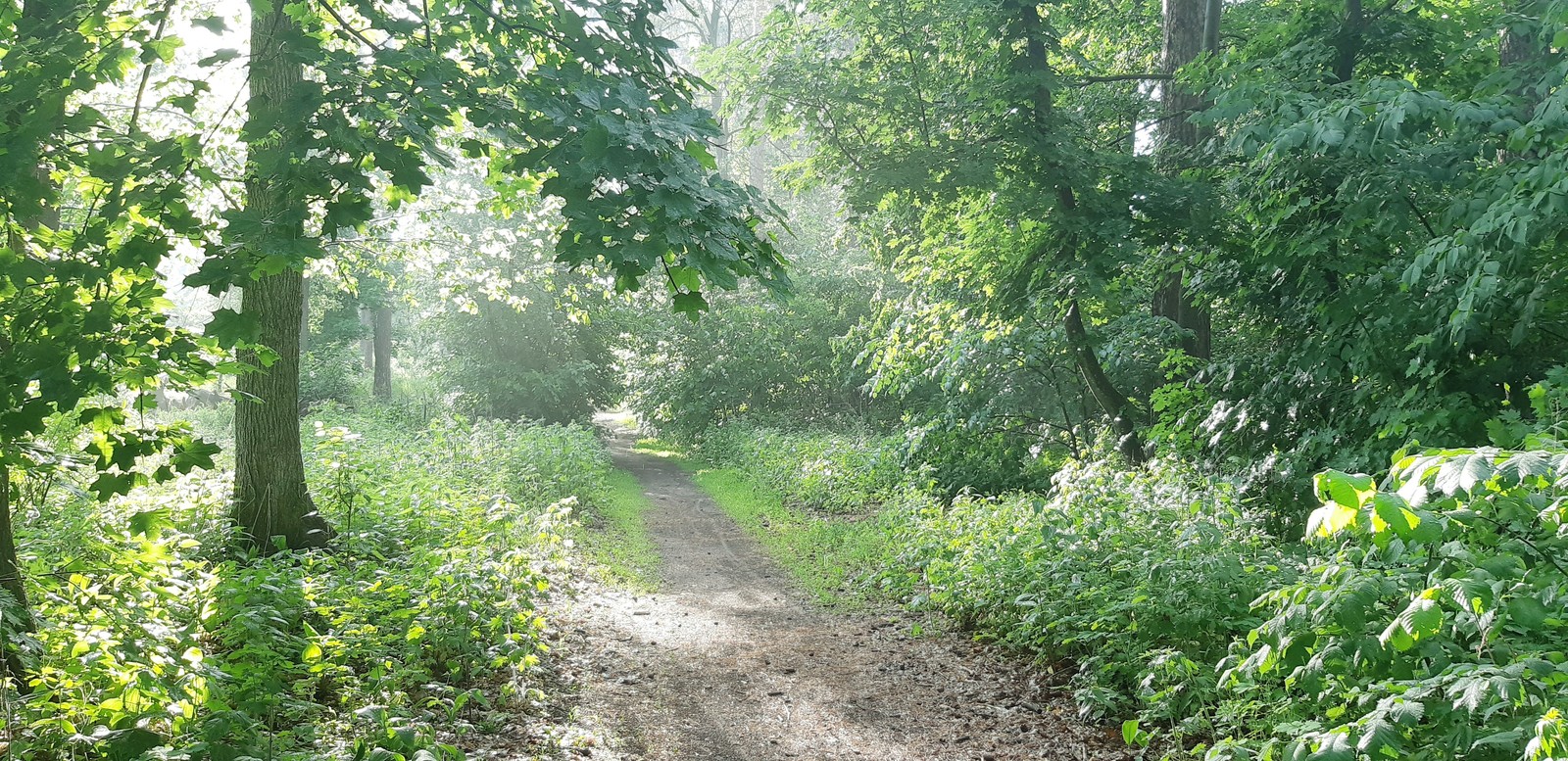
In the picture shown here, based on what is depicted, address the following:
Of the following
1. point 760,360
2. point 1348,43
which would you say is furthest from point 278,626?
point 760,360

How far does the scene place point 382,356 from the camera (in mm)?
28047

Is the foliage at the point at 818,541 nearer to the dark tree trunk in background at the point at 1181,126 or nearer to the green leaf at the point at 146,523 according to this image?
the dark tree trunk in background at the point at 1181,126

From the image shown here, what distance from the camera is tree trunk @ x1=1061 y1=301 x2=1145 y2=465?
934 centimetres

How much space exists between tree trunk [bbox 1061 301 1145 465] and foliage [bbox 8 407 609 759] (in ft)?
18.4

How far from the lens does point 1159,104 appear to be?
10750 mm

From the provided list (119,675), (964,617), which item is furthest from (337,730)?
(964,617)

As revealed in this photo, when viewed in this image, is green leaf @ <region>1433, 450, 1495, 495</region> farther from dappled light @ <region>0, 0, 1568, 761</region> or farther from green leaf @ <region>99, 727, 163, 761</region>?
green leaf @ <region>99, 727, 163, 761</region>

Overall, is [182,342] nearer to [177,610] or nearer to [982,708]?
[177,610]

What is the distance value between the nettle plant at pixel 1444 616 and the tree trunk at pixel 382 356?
2732cm

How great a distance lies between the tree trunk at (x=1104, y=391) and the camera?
934 centimetres

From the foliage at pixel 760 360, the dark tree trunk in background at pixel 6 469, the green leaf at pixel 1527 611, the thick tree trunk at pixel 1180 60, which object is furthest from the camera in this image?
the foliage at pixel 760 360

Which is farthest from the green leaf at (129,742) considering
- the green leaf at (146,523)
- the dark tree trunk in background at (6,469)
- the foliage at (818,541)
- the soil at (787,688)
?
the foliage at (818,541)

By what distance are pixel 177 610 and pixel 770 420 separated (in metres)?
18.9

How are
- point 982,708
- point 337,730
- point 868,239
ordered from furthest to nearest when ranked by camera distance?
point 868,239 < point 982,708 < point 337,730
